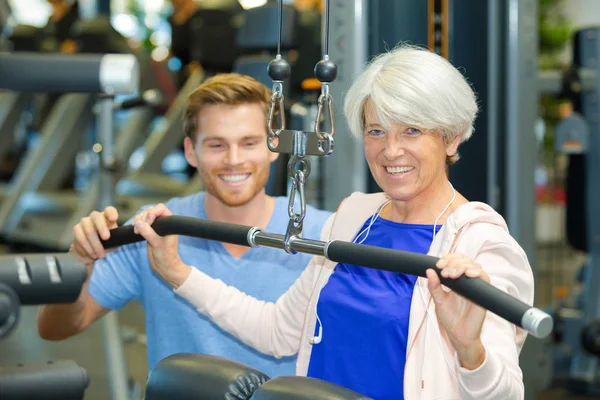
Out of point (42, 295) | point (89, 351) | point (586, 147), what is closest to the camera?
point (42, 295)

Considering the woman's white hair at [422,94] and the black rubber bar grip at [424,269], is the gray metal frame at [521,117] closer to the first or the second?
the woman's white hair at [422,94]

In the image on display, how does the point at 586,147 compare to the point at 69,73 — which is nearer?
the point at 69,73

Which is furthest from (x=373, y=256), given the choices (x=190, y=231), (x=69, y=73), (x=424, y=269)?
(x=69, y=73)

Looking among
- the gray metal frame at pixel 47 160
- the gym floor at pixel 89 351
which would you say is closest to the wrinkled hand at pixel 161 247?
the gym floor at pixel 89 351

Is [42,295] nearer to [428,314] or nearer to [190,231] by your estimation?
[190,231]

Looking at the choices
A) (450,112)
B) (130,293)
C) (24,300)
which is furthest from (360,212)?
(24,300)

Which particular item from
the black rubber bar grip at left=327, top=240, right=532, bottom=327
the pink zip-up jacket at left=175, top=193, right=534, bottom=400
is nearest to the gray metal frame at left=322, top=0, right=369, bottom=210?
the pink zip-up jacket at left=175, top=193, right=534, bottom=400

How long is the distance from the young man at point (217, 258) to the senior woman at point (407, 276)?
0.85 ft

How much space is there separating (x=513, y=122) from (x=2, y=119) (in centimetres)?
557

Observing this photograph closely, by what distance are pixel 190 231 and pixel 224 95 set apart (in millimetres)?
664

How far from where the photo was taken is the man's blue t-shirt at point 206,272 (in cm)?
226

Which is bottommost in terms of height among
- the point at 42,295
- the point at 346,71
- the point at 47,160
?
the point at 42,295

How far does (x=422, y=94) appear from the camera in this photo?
1.66m

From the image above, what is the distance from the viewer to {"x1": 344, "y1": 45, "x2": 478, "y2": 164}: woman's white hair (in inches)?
65.4
